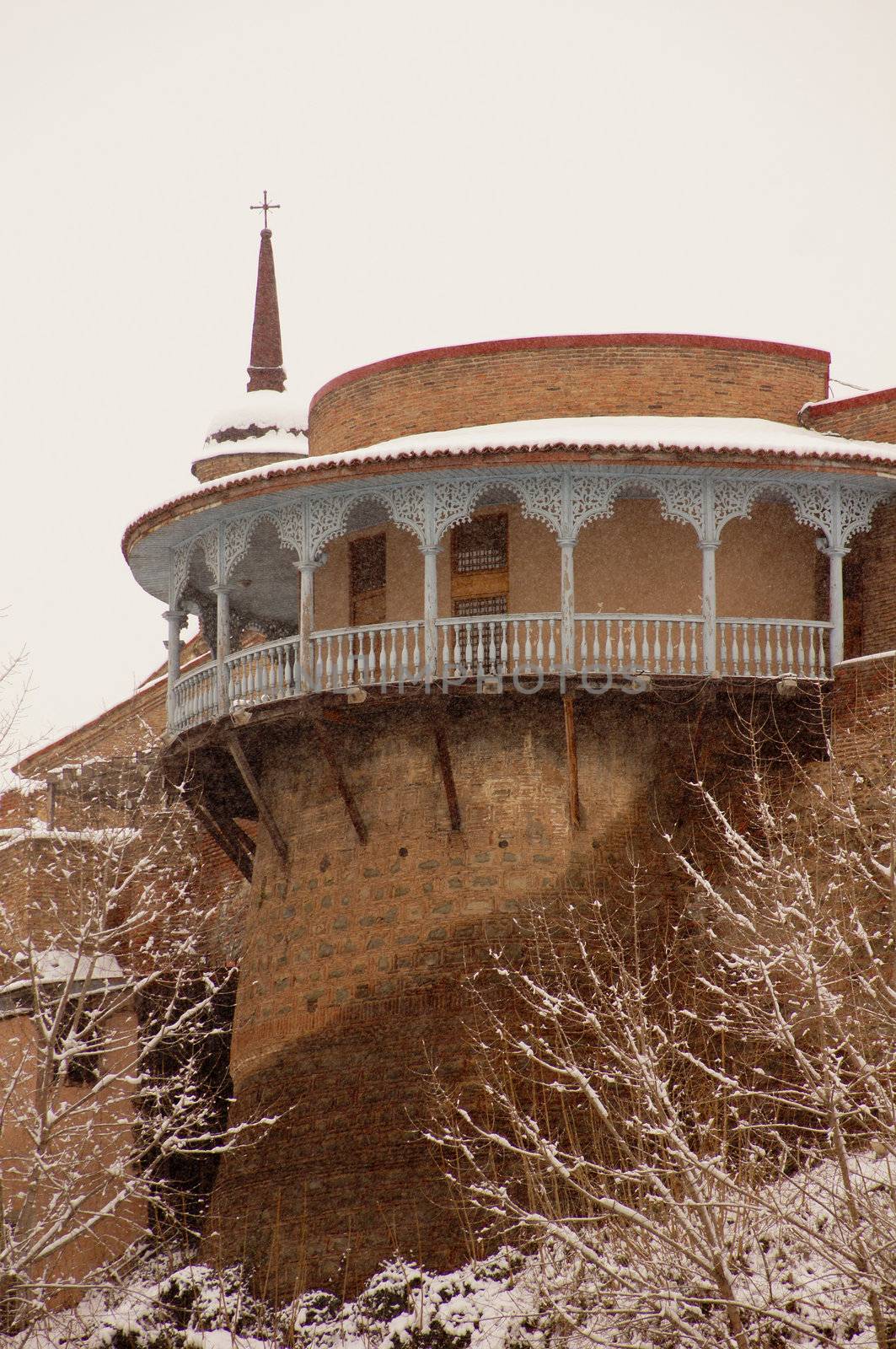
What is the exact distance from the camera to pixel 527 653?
27.0 metres

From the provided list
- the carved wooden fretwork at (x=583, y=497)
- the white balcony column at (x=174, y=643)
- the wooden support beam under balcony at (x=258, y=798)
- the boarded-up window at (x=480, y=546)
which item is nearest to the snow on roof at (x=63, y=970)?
the white balcony column at (x=174, y=643)

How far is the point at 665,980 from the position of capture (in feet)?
86.8

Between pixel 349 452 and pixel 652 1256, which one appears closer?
pixel 652 1256

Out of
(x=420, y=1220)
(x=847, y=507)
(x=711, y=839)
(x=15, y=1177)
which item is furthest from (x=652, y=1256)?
(x=15, y=1177)

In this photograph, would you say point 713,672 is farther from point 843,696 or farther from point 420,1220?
point 420,1220

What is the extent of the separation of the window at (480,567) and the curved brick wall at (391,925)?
1646 millimetres

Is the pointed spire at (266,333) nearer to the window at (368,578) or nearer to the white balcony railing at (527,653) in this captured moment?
the window at (368,578)

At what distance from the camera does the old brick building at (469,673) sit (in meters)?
27.1

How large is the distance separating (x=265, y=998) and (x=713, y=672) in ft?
21.0

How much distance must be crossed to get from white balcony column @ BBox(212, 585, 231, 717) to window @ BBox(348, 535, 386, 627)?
1.55 metres

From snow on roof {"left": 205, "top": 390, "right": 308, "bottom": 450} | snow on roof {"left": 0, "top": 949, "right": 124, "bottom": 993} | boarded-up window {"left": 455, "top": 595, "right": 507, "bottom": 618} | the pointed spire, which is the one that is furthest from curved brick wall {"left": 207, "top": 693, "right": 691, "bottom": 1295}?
the pointed spire

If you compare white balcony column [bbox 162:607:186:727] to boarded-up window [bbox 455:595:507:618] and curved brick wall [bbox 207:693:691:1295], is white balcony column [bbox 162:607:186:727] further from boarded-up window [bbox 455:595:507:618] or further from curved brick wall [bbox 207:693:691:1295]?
boarded-up window [bbox 455:595:507:618]

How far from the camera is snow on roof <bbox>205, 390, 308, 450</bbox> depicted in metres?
41.8

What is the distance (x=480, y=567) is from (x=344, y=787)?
3167mm
